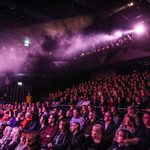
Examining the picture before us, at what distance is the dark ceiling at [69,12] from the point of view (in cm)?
882

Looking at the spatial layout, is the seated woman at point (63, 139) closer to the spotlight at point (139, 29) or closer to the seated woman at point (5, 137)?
the seated woman at point (5, 137)

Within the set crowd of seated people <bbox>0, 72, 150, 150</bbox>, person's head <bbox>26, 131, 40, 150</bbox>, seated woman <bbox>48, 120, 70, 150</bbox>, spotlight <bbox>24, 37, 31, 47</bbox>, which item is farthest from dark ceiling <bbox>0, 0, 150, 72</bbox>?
person's head <bbox>26, 131, 40, 150</bbox>

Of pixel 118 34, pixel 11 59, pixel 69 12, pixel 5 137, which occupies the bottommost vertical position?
pixel 5 137

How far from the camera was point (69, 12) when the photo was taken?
9.53 metres

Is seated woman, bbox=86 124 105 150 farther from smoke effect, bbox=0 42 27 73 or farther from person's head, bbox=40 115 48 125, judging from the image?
smoke effect, bbox=0 42 27 73

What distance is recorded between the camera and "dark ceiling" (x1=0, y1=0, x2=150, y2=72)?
8820 mm

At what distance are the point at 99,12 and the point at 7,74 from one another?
6.79m

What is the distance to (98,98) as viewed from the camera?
7.94 meters

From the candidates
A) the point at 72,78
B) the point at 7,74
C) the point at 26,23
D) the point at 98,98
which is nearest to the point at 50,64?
the point at 72,78

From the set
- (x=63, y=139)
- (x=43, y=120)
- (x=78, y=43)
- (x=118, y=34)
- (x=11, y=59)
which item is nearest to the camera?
(x=63, y=139)

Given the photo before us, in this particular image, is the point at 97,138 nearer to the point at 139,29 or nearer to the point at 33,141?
the point at 33,141

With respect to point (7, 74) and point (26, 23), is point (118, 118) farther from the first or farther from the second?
point (7, 74)

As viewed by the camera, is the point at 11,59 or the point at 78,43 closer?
the point at 11,59

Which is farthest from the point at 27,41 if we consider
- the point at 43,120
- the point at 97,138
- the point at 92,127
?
the point at 97,138
